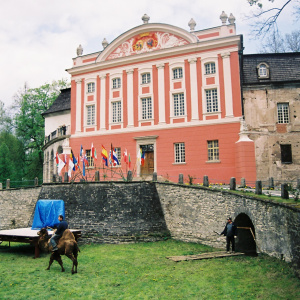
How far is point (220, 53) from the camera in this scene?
81.6ft

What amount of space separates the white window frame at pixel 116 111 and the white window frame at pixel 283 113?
478 inches

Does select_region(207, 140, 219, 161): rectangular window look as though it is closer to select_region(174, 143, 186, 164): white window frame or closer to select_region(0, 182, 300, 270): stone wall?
select_region(174, 143, 186, 164): white window frame

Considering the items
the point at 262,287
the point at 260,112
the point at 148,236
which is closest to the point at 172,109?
the point at 260,112

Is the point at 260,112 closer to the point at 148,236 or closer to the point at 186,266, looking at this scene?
the point at 148,236

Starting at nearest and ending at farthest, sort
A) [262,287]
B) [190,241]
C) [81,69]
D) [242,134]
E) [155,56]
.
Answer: [262,287] → [190,241] → [242,134] → [155,56] → [81,69]

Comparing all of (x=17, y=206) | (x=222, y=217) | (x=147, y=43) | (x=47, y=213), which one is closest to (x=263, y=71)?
(x=147, y=43)

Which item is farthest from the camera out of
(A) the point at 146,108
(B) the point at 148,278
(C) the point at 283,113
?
(A) the point at 146,108

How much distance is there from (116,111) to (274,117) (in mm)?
12218

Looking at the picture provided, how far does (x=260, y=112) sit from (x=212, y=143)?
4.21 metres

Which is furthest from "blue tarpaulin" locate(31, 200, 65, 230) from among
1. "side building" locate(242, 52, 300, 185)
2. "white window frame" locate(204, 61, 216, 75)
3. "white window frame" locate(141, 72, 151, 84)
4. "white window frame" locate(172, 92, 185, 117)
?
"white window frame" locate(204, 61, 216, 75)

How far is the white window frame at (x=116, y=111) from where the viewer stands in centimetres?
2753

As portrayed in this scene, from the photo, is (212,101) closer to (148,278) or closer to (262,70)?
(262,70)

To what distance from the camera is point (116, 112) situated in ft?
91.0

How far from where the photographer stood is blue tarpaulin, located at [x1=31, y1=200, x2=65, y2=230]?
1869 cm
